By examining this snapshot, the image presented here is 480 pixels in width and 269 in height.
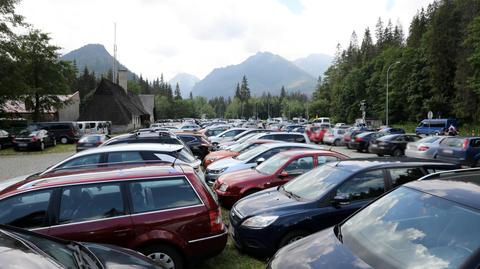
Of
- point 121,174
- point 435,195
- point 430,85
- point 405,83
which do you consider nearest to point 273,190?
point 121,174

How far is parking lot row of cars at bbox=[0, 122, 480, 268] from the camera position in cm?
306

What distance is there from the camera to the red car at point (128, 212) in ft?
15.2

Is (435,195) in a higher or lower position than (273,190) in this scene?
higher

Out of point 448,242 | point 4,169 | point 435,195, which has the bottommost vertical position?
point 4,169

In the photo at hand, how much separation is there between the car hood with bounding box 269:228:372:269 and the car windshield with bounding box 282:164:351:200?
205 centimetres

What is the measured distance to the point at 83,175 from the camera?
5.19m

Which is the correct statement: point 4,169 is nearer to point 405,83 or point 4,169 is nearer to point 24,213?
point 24,213

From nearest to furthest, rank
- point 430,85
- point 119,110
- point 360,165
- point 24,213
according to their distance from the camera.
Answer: point 24,213, point 360,165, point 119,110, point 430,85

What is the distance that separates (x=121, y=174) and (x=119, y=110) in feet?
164

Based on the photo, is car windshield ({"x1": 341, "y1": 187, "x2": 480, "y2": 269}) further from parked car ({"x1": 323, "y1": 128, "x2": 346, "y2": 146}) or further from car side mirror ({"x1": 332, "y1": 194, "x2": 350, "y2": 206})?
parked car ({"x1": 323, "y1": 128, "x2": 346, "y2": 146})

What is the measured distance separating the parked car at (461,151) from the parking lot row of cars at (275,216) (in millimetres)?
10325

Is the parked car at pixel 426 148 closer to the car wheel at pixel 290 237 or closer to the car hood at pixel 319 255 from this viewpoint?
the car wheel at pixel 290 237

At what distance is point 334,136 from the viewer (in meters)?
30.8

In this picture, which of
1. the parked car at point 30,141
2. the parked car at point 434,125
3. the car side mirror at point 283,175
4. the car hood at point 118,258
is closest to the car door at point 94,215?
the car hood at point 118,258
